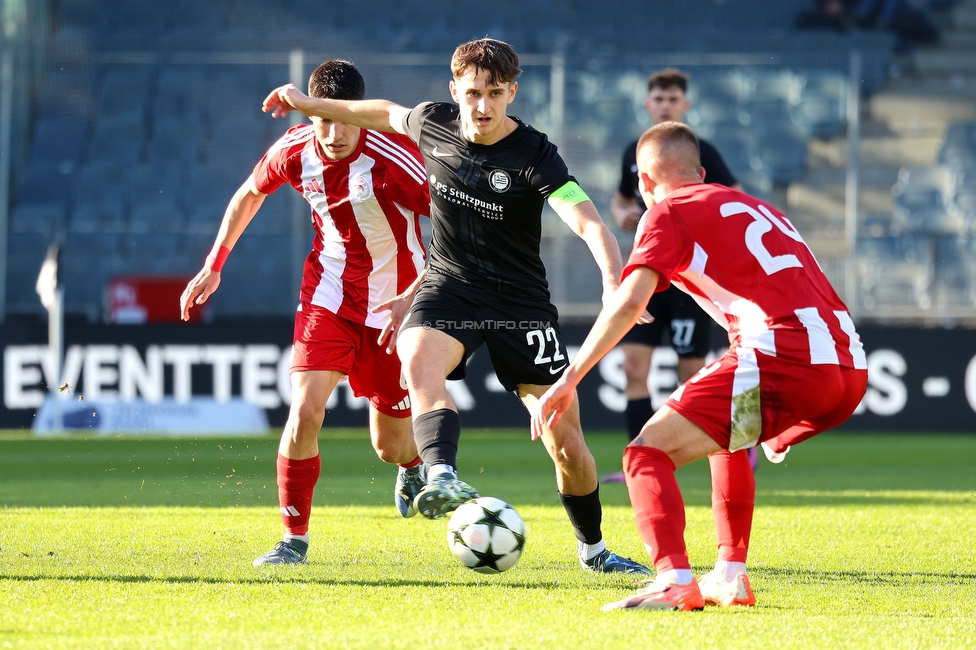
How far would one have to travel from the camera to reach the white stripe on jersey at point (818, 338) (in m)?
4.02

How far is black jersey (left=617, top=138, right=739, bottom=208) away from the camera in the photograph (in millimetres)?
7770

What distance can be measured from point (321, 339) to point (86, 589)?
63.0 inches

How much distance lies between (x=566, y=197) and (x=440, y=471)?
121 cm

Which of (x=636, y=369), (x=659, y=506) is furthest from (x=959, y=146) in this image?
(x=659, y=506)

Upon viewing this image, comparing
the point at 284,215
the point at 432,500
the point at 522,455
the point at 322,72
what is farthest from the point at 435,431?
the point at 284,215

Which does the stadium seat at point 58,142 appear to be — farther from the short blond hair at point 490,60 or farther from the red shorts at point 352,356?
the short blond hair at point 490,60

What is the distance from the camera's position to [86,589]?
4.32 meters

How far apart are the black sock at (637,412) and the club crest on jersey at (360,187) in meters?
3.14

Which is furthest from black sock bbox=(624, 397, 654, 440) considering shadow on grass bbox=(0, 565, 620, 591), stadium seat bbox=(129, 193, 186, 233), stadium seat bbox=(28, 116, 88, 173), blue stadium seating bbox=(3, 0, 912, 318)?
stadium seat bbox=(28, 116, 88, 173)

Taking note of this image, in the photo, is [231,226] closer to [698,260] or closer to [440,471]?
[440,471]

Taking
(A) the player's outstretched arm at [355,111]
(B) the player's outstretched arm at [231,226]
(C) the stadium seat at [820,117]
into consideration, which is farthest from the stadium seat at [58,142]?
(A) the player's outstretched arm at [355,111]

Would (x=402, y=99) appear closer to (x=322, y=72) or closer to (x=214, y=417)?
(x=214, y=417)

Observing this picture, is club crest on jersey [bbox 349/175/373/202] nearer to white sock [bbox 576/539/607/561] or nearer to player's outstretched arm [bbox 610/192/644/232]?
white sock [bbox 576/539/607/561]

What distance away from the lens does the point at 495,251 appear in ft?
16.1
